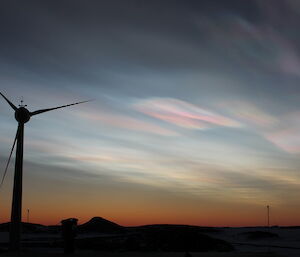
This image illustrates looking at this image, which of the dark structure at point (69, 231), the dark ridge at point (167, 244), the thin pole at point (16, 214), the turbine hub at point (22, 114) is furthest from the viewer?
the dark ridge at point (167, 244)

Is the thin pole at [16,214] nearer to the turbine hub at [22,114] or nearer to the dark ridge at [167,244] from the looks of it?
the turbine hub at [22,114]

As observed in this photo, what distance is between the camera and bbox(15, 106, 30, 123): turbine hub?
73.2 meters

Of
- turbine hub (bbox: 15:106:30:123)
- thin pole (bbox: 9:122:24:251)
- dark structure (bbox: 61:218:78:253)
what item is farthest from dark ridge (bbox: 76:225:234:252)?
turbine hub (bbox: 15:106:30:123)

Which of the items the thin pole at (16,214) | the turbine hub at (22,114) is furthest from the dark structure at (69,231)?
the turbine hub at (22,114)

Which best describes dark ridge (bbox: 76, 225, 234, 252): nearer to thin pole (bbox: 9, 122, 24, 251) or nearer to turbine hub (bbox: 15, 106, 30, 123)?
thin pole (bbox: 9, 122, 24, 251)

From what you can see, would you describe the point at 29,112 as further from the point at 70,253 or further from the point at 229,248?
the point at 229,248

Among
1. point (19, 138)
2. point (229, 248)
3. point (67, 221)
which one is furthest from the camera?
point (229, 248)

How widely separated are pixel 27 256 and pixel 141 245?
1891 inches

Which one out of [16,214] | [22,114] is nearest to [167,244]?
[16,214]

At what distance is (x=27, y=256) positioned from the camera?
61938 mm

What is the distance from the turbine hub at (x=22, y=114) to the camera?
7325 cm


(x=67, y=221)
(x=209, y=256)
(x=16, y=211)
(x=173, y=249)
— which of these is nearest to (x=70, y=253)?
(x=67, y=221)

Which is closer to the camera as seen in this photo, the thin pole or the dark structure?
the dark structure

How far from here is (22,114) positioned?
241 ft
